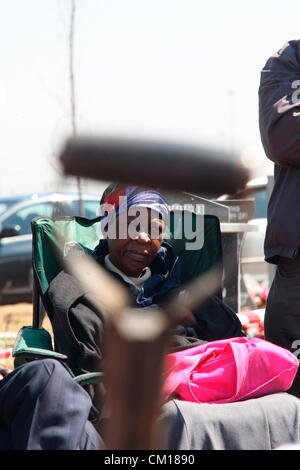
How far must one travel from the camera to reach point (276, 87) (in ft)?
9.66

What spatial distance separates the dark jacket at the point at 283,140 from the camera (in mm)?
2873

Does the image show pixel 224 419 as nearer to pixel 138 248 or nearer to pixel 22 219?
pixel 138 248

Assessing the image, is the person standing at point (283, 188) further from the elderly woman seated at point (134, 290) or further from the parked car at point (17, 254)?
the parked car at point (17, 254)

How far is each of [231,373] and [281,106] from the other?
941 mm

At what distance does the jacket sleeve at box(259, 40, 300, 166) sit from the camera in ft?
9.39

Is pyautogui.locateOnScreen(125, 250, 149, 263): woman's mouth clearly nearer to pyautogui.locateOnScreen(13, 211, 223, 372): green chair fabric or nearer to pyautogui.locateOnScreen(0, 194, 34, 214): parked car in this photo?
pyautogui.locateOnScreen(13, 211, 223, 372): green chair fabric

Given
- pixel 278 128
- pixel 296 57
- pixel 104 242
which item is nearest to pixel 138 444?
pixel 278 128

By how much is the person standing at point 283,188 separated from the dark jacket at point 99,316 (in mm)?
252

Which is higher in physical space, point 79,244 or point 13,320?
point 79,244

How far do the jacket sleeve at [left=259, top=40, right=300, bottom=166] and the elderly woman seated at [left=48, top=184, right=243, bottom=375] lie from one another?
47 cm

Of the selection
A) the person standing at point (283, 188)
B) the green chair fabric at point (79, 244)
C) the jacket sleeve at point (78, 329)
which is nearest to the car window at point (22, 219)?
the green chair fabric at point (79, 244)

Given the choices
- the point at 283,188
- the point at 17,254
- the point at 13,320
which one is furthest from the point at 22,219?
the point at 283,188

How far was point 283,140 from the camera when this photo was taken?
2.89m

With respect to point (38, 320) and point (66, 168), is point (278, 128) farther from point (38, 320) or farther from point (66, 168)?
point (66, 168)
